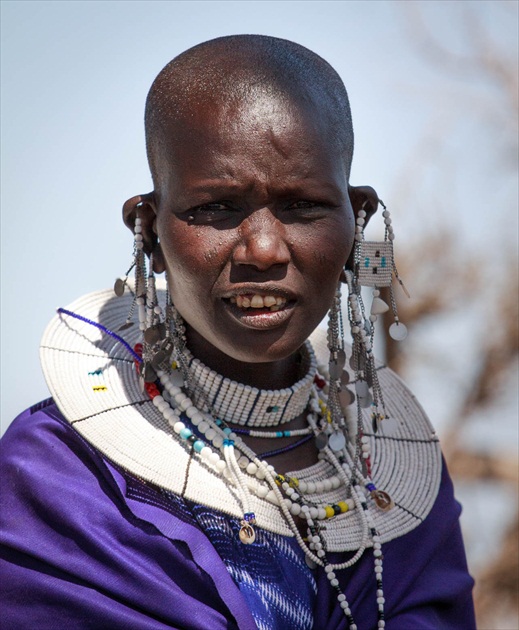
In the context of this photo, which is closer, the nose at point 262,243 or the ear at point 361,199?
the nose at point 262,243

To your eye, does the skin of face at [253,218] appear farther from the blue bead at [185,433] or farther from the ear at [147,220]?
the blue bead at [185,433]

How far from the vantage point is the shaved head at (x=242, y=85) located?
2.23 m

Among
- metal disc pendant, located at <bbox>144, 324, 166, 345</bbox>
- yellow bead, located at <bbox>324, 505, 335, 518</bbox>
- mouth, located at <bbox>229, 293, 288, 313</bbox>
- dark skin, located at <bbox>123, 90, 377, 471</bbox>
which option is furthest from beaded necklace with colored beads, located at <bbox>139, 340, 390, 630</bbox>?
mouth, located at <bbox>229, 293, 288, 313</bbox>

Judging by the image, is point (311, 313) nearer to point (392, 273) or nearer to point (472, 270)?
point (392, 273)

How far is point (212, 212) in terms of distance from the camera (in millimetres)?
2229

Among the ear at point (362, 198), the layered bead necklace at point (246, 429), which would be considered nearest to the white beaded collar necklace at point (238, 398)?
the layered bead necklace at point (246, 429)

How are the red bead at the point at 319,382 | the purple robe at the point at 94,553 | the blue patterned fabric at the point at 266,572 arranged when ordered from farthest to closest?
the red bead at the point at 319,382
the blue patterned fabric at the point at 266,572
the purple robe at the point at 94,553

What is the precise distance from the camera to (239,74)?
2240 millimetres

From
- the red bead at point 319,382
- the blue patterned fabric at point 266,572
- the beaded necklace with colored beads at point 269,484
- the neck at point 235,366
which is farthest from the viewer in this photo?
the red bead at point 319,382

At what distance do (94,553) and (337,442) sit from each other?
740 mm

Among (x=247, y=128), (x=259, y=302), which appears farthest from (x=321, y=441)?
(x=247, y=128)

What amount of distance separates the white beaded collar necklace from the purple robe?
300 mm

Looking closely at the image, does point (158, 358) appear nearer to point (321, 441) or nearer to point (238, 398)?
point (238, 398)

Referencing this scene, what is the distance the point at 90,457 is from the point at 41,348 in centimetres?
35
